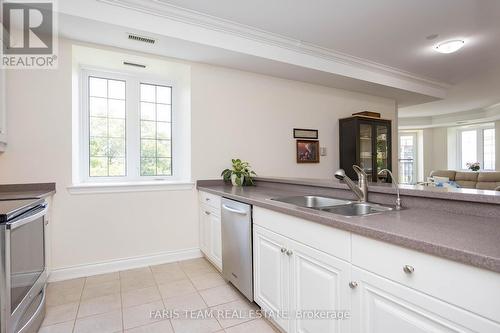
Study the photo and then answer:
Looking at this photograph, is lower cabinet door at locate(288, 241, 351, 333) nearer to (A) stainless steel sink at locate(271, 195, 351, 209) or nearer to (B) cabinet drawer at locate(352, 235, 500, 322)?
(B) cabinet drawer at locate(352, 235, 500, 322)

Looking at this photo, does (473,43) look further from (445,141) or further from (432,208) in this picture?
(445,141)

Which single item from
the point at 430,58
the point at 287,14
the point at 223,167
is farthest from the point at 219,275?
the point at 430,58

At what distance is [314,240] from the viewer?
4.29ft

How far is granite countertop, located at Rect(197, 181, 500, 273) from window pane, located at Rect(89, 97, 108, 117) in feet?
8.12

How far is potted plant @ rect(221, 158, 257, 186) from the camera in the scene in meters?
2.99

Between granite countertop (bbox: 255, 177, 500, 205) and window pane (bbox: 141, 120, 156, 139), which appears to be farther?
window pane (bbox: 141, 120, 156, 139)

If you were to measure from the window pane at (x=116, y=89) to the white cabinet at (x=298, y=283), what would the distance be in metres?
2.27

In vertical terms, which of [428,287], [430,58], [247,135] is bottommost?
[428,287]

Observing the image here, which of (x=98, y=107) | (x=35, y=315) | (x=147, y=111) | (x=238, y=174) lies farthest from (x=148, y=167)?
(x=35, y=315)

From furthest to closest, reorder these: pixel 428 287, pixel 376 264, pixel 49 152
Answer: pixel 49 152
pixel 376 264
pixel 428 287

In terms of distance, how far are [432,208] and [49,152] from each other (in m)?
3.04

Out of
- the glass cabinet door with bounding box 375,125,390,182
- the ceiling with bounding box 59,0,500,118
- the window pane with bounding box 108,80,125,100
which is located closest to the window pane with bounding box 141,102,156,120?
the window pane with bounding box 108,80,125,100

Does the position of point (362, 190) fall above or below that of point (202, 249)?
above

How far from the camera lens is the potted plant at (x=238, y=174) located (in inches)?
118
